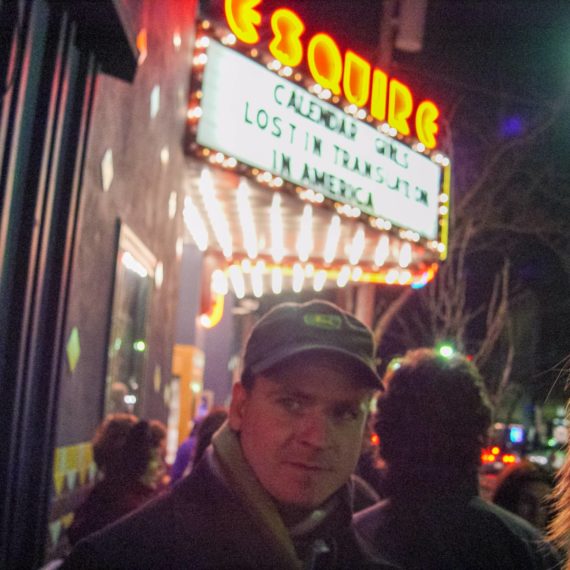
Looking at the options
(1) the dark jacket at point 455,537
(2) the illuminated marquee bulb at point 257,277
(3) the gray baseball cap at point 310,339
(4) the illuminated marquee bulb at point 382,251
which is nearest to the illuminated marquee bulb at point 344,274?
(4) the illuminated marquee bulb at point 382,251

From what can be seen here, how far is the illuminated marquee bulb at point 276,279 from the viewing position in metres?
14.7

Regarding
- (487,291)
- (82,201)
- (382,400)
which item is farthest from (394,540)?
(487,291)

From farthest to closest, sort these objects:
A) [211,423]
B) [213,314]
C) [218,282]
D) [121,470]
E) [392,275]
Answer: [213,314], [218,282], [392,275], [211,423], [121,470]

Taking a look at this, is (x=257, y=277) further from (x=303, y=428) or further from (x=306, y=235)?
(x=303, y=428)

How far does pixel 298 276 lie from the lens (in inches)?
591

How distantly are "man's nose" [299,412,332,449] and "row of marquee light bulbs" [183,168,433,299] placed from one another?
5.98 metres

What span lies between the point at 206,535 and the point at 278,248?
11.0m

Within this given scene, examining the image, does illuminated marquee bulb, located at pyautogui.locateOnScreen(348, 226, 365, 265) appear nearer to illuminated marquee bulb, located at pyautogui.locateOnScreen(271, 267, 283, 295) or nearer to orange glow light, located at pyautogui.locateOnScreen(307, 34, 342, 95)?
orange glow light, located at pyautogui.locateOnScreen(307, 34, 342, 95)

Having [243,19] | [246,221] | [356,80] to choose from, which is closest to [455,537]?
[243,19]

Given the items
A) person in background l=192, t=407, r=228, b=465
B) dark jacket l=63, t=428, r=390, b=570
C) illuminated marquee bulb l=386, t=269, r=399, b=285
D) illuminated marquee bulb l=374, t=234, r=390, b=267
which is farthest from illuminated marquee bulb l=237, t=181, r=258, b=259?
dark jacket l=63, t=428, r=390, b=570

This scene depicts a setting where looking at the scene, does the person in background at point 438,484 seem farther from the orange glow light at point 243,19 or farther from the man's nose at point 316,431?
the orange glow light at point 243,19

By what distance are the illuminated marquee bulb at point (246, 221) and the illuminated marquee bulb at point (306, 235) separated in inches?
28.4

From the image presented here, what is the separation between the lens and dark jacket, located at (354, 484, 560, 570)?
2525mm

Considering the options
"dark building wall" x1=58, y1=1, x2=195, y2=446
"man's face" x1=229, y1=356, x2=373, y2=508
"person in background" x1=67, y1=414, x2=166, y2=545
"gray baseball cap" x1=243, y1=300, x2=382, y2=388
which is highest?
"dark building wall" x1=58, y1=1, x2=195, y2=446
